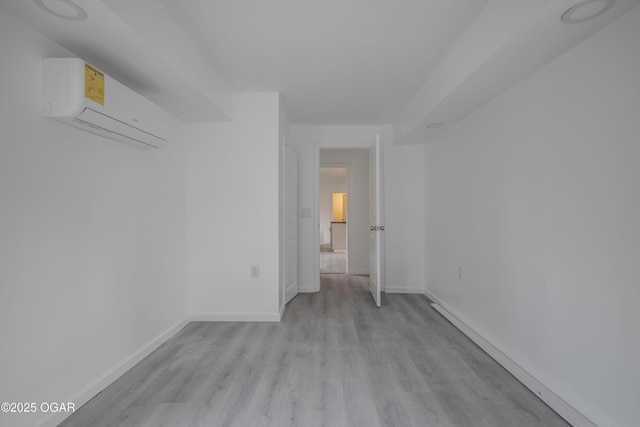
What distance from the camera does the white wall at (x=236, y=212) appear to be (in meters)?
2.93

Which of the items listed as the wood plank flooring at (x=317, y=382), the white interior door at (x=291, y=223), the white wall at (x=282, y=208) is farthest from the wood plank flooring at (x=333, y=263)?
the wood plank flooring at (x=317, y=382)

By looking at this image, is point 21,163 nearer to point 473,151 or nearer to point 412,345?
point 412,345

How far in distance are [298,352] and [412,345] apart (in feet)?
3.24

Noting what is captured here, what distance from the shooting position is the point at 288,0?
1.62 m

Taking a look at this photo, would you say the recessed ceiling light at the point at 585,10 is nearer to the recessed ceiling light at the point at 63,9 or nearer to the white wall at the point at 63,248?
the recessed ceiling light at the point at 63,9

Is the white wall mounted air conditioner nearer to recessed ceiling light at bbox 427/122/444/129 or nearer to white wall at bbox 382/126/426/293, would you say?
recessed ceiling light at bbox 427/122/444/129

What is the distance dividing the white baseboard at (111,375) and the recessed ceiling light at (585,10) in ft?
10.5

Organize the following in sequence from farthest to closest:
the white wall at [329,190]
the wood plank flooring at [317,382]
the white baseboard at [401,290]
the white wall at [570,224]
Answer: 1. the white wall at [329,190]
2. the white baseboard at [401,290]
3. the wood plank flooring at [317,382]
4. the white wall at [570,224]

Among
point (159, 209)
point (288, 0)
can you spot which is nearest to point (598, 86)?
point (288, 0)

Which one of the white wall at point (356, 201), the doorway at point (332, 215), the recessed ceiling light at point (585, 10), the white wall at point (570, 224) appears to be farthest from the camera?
the doorway at point (332, 215)

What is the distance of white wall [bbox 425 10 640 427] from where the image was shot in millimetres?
1280

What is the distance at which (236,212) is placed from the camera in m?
2.95

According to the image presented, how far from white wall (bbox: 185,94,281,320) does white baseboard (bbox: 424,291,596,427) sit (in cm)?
190

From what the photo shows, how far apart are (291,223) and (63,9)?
2.76 metres
